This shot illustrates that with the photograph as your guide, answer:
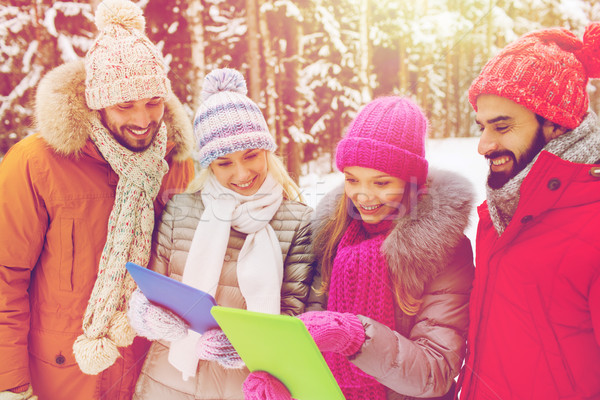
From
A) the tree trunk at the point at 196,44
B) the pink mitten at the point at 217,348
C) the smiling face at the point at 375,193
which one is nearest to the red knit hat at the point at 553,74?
the smiling face at the point at 375,193

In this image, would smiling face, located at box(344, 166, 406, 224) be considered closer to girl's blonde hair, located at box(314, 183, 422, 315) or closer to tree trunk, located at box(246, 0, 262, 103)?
girl's blonde hair, located at box(314, 183, 422, 315)

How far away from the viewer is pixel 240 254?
1607mm

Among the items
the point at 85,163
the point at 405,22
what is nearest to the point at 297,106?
the point at 405,22

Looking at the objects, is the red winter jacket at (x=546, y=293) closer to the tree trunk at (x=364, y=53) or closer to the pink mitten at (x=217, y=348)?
the pink mitten at (x=217, y=348)

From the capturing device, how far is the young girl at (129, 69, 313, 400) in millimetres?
1550

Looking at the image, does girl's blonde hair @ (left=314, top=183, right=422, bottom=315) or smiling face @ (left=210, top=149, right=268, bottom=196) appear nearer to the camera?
girl's blonde hair @ (left=314, top=183, right=422, bottom=315)

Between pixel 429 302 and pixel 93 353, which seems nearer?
pixel 429 302

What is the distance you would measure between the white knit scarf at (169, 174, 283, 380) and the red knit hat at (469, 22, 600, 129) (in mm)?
1048

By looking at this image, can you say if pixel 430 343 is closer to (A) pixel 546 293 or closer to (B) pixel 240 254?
(A) pixel 546 293

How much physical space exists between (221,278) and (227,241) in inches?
6.7

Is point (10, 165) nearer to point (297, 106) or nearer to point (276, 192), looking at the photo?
point (276, 192)

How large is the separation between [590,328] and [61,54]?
12.9 ft

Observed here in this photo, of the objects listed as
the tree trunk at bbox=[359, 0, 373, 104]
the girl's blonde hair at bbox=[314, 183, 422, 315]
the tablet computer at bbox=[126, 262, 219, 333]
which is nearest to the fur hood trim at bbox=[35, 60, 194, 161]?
the tablet computer at bbox=[126, 262, 219, 333]

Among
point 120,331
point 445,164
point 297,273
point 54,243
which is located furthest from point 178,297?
point 445,164
